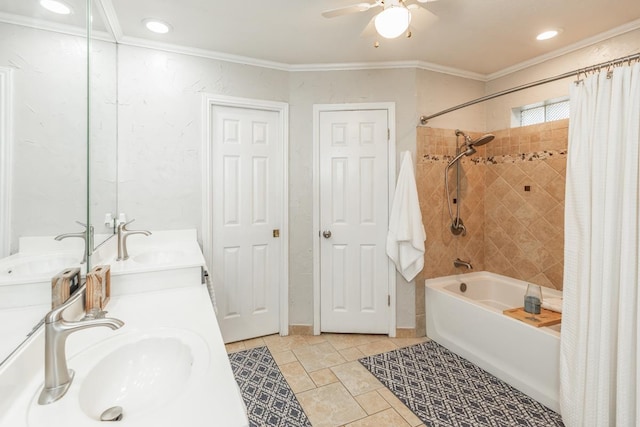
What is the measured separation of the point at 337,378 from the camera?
2.22m

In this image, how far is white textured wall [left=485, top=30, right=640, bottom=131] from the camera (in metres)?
2.23

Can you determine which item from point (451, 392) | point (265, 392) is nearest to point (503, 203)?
point (451, 392)

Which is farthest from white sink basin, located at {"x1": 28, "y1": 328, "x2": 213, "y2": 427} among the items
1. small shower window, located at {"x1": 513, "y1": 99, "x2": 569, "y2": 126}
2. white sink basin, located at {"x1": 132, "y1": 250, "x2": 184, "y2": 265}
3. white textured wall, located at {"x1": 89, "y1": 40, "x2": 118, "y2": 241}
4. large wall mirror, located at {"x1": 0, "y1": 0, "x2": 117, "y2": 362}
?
small shower window, located at {"x1": 513, "y1": 99, "x2": 569, "y2": 126}

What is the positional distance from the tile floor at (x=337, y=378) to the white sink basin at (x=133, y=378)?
111 cm

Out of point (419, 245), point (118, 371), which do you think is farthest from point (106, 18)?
point (419, 245)

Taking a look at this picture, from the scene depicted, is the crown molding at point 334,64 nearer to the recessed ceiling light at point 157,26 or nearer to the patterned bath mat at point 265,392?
the recessed ceiling light at point 157,26

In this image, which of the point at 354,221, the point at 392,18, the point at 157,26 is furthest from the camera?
the point at 354,221

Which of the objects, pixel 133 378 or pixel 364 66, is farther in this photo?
pixel 364 66

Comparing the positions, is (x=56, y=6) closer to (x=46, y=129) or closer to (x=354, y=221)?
(x=46, y=129)

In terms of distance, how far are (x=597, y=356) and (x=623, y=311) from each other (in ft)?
0.89

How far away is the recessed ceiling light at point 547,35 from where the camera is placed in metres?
2.28

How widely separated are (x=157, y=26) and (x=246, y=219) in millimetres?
1551

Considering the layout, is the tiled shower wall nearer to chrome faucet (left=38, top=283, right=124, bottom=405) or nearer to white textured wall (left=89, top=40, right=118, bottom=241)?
white textured wall (left=89, top=40, right=118, bottom=241)

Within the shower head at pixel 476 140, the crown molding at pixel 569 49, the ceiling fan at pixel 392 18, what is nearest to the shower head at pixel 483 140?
the shower head at pixel 476 140
